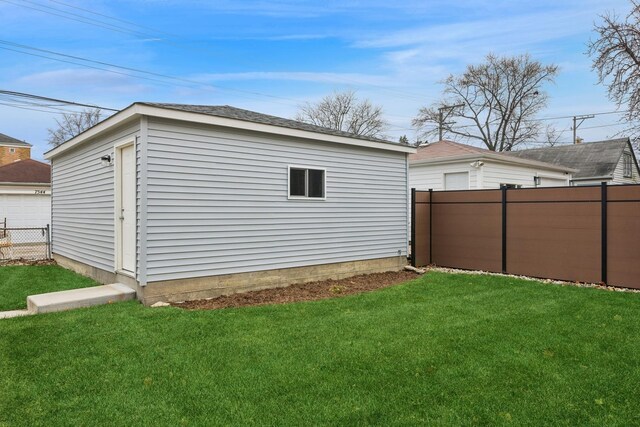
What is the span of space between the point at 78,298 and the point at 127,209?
1529 millimetres

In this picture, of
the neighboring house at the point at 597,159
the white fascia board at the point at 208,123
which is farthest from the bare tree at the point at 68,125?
the neighboring house at the point at 597,159

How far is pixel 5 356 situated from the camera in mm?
3998

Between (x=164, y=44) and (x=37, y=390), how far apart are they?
705 inches

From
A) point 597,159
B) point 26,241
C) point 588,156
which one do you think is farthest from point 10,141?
point 597,159

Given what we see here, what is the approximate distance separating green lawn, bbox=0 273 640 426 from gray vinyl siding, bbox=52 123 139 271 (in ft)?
7.45

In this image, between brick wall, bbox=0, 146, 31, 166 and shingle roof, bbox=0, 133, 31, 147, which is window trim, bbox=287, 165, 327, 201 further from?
shingle roof, bbox=0, 133, 31, 147

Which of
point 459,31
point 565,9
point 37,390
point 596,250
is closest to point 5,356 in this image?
point 37,390

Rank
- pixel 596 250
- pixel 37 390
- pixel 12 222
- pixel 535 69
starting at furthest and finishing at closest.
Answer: pixel 535 69 < pixel 12 222 < pixel 596 250 < pixel 37 390

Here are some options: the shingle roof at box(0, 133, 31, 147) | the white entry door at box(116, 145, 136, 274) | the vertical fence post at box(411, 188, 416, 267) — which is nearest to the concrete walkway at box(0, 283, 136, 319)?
the white entry door at box(116, 145, 136, 274)

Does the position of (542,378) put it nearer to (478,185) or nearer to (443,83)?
(478,185)

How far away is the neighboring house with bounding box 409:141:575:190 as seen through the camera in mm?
13219

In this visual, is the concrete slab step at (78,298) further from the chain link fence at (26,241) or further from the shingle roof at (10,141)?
the shingle roof at (10,141)

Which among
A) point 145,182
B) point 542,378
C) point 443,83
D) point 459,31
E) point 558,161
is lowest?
point 542,378

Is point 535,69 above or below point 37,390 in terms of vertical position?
above
